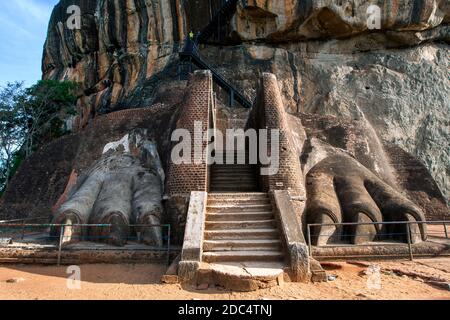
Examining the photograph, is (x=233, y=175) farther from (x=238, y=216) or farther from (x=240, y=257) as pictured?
(x=240, y=257)

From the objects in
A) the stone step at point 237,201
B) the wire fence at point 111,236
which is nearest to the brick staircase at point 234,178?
the stone step at point 237,201

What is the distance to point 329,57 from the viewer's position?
22453 millimetres

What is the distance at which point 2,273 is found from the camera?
6.32 meters

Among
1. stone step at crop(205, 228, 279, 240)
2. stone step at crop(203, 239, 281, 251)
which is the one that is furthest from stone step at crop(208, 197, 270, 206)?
stone step at crop(203, 239, 281, 251)

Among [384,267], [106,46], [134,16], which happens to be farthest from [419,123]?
[106,46]

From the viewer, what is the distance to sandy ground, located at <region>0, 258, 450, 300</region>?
4973 mm

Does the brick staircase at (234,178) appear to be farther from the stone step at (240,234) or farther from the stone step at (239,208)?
the stone step at (240,234)

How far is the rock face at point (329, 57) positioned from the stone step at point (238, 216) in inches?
398

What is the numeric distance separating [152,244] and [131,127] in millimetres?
4568

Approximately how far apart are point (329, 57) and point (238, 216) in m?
18.0

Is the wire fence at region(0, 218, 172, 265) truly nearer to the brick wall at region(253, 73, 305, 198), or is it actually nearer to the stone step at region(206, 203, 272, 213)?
the stone step at region(206, 203, 272, 213)

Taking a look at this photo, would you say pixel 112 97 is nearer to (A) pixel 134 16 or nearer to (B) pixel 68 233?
(A) pixel 134 16

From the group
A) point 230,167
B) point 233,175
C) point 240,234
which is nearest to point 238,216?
point 240,234

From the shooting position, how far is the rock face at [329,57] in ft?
63.9
